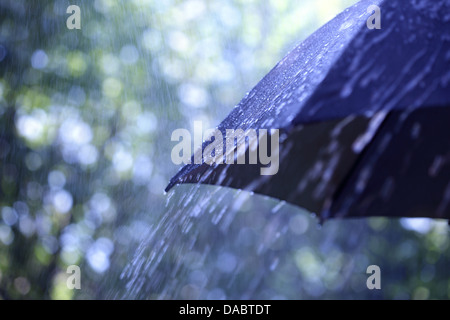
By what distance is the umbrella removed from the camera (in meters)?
1.29

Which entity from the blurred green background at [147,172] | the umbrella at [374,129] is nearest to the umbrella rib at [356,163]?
the umbrella at [374,129]

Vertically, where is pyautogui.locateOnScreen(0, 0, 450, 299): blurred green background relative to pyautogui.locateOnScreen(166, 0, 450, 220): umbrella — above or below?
above

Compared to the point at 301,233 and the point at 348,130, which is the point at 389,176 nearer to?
the point at 348,130

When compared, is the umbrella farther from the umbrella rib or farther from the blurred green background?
the blurred green background

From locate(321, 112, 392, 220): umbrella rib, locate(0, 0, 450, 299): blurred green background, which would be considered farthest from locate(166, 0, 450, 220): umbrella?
locate(0, 0, 450, 299): blurred green background

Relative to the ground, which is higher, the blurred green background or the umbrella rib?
the blurred green background

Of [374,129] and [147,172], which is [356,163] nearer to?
[374,129]

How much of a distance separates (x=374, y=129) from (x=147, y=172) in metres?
9.75

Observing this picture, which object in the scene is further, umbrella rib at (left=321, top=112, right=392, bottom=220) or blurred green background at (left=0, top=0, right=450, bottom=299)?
blurred green background at (left=0, top=0, right=450, bottom=299)

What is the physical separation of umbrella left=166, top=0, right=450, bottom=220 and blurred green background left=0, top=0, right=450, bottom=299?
24.7ft

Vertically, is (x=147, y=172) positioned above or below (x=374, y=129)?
above

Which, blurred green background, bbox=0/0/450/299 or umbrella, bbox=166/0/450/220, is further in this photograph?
blurred green background, bbox=0/0/450/299

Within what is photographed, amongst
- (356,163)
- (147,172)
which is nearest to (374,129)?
(356,163)

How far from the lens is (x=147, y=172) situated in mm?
10875
